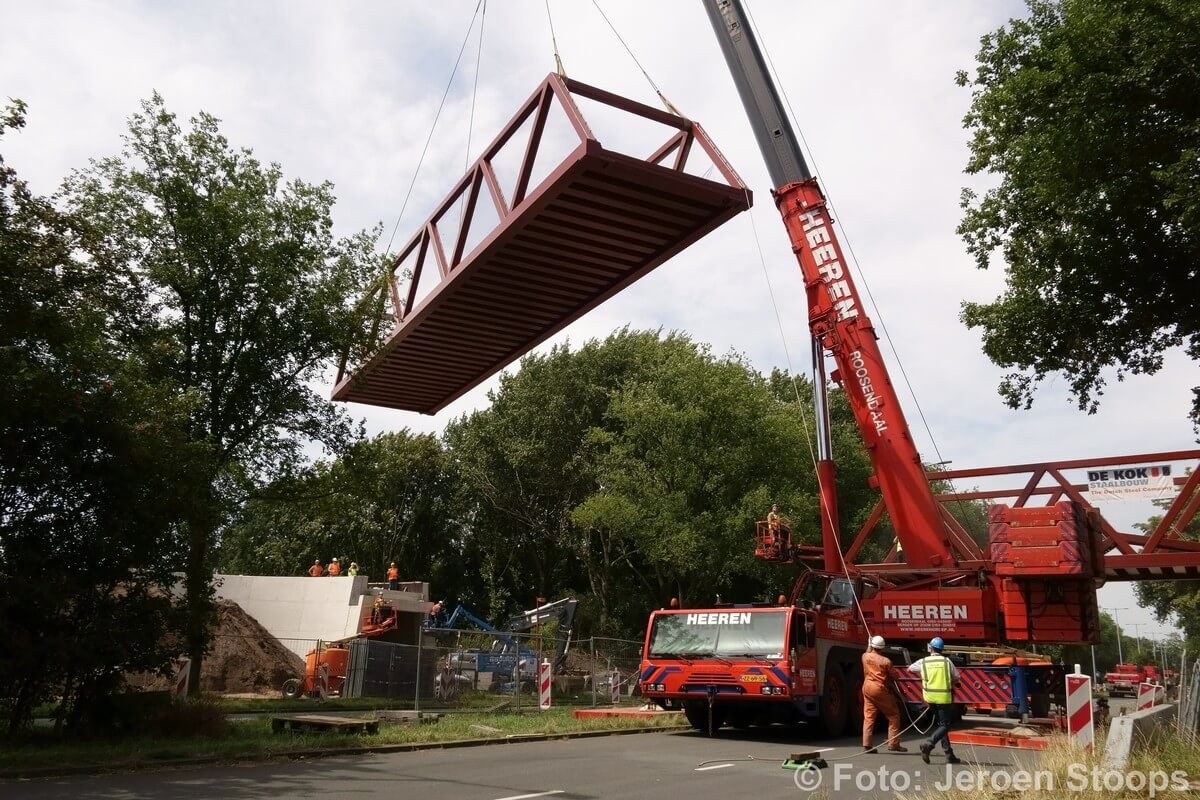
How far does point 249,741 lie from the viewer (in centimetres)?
1203

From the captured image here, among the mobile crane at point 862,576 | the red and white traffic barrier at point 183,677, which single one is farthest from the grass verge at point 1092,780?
the red and white traffic barrier at point 183,677

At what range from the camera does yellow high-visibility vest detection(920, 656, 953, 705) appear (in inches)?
444

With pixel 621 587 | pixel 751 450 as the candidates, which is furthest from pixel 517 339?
A: pixel 621 587

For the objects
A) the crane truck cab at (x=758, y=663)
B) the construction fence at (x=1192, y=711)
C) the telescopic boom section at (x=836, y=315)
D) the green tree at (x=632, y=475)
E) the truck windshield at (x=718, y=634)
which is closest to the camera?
the construction fence at (x=1192, y=711)

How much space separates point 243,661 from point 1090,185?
78.5 ft

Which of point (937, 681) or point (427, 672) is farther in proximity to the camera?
point (427, 672)

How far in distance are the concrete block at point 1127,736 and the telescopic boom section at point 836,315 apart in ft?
26.4

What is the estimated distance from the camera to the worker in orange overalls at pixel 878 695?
39.2 ft

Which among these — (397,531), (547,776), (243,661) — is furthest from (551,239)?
(397,531)

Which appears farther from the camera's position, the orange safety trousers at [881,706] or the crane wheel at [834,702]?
the crane wheel at [834,702]

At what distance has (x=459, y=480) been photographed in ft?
159

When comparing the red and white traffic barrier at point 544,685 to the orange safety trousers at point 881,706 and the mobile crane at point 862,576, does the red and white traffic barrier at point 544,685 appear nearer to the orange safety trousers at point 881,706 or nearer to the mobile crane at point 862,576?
the mobile crane at point 862,576

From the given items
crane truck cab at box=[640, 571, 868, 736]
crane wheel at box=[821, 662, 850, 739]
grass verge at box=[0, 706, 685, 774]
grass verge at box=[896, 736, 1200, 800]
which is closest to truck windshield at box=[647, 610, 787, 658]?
crane truck cab at box=[640, 571, 868, 736]

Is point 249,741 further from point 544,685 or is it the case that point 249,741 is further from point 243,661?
point 243,661
